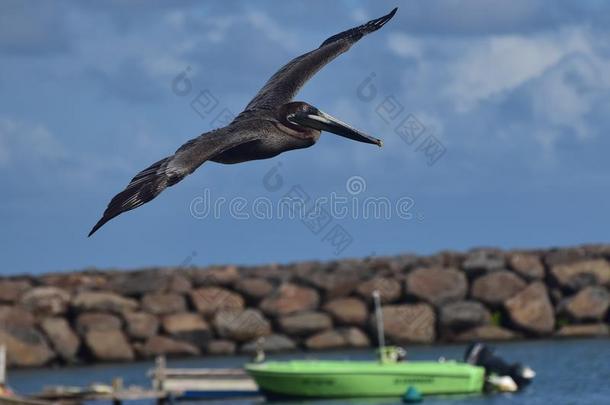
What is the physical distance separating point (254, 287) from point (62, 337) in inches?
267

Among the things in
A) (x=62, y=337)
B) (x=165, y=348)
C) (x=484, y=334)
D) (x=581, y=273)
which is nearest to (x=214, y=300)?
(x=165, y=348)

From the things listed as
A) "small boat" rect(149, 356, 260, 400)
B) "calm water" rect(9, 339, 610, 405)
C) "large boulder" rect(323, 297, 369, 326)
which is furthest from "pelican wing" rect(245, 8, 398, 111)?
"large boulder" rect(323, 297, 369, 326)

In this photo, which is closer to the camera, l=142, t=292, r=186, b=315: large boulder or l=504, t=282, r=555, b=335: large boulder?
l=504, t=282, r=555, b=335: large boulder

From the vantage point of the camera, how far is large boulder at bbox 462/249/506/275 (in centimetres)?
5272

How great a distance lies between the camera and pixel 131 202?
35.9 feet

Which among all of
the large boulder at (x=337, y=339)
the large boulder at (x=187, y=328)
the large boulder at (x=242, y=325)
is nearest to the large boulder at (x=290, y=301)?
the large boulder at (x=242, y=325)

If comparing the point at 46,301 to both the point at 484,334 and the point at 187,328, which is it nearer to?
the point at 187,328

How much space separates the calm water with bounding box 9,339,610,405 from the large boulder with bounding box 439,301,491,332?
0.81m

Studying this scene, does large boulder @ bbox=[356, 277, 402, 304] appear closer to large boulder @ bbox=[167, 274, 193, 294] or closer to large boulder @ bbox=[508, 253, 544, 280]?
large boulder @ bbox=[508, 253, 544, 280]

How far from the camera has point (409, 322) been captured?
166 ft

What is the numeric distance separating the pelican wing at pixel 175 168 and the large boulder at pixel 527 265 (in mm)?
41408

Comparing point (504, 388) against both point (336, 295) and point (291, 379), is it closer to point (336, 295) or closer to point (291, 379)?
point (291, 379)

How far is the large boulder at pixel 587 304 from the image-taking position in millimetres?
51125

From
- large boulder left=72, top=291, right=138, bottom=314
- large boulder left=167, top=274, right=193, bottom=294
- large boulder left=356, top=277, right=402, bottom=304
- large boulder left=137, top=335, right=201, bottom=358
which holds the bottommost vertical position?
large boulder left=137, top=335, right=201, bottom=358
